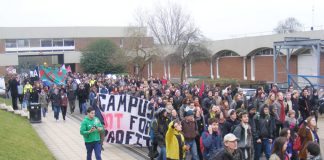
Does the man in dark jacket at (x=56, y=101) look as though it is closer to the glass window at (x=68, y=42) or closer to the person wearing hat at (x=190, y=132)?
the person wearing hat at (x=190, y=132)

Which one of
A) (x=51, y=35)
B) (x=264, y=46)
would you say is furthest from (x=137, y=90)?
(x=51, y=35)

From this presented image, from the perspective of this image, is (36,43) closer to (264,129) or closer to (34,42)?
(34,42)

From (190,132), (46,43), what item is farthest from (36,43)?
(190,132)

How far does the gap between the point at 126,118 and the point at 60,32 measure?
52732 mm

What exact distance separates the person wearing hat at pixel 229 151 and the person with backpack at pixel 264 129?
14.2ft

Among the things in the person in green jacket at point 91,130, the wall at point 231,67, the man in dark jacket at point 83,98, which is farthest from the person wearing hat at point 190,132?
the wall at point 231,67

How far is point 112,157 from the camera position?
13.6m

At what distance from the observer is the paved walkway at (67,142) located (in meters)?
13.8

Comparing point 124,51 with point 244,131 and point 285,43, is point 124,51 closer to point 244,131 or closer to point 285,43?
point 285,43

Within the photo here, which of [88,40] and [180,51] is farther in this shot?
[88,40]

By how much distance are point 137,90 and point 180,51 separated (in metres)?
21.4

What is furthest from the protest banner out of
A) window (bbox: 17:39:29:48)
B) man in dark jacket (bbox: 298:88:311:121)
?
window (bbox: 17:39:29:48)

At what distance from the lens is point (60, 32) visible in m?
65.2

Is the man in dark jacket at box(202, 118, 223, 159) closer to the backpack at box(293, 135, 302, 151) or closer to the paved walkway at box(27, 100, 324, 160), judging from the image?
the backpack at box(293, 135, 302, 151)
